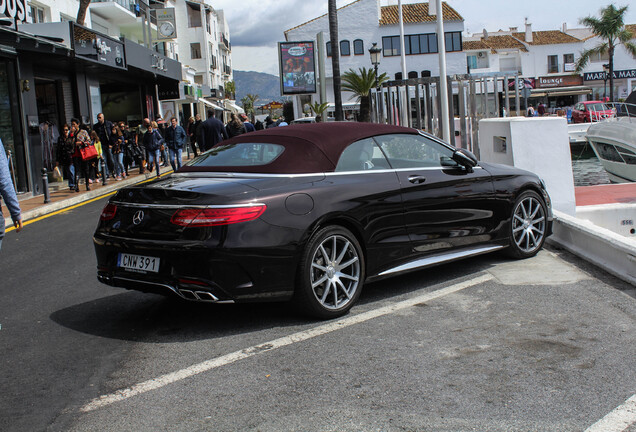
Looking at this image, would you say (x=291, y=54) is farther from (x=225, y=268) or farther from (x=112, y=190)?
(x=225, y=268)

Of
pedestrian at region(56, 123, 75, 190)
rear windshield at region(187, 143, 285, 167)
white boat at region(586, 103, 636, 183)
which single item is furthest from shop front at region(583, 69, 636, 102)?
rear windshield at region(187, 143, 285, 167)

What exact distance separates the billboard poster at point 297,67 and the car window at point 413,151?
2375cm

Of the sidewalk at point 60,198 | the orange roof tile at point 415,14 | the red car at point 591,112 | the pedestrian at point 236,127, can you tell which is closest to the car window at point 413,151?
the sidewalk at point 60,198

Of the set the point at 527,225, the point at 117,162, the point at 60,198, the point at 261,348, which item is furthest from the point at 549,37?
the point at 261,348

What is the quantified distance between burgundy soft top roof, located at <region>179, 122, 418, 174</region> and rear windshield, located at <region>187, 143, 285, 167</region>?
57 mm

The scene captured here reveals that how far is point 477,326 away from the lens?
4.99 meters

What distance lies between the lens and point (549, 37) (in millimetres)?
81375

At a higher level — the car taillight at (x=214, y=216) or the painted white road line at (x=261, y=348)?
the car taillight at (x=214, y=216)

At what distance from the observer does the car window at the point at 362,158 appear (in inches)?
225

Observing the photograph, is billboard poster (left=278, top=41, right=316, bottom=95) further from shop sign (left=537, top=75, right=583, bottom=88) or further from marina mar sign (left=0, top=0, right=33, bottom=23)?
shop sign (left=537, top=75, right=583, bottom=88)

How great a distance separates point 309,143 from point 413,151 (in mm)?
1133

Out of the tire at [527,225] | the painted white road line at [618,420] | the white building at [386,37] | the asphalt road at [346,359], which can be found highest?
the white building at [386,37]

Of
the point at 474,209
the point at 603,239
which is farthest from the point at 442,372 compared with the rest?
the point at 603,239

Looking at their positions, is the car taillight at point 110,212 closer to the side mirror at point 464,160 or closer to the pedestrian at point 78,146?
the side mirror at point 464,160
